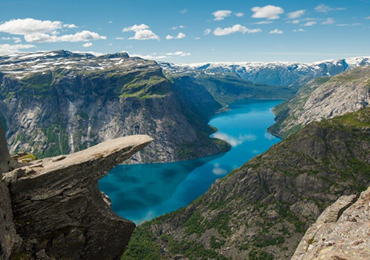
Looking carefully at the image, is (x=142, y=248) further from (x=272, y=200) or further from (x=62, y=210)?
(x=62, y=210)

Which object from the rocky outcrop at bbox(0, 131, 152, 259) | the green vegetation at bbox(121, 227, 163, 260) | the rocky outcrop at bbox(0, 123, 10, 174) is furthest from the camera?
the green vegetation at bbox(121, 227, 163, 260)

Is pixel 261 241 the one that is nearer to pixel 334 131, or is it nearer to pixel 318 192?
pixel 318 192

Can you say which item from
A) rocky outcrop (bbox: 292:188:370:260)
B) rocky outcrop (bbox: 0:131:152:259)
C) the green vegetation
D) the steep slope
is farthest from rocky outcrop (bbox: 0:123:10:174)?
the steep slope

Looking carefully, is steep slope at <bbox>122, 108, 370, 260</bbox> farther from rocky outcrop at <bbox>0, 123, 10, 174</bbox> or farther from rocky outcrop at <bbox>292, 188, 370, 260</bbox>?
rocky outcrop at <bbox>0, 123, 10, 174</bbox>

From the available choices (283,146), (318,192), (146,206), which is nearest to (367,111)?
(283,146)

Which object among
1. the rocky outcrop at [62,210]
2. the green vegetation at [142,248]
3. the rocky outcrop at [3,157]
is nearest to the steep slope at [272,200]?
the green vegetation at [142,248]

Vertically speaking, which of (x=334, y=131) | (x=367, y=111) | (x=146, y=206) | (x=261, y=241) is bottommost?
(x=146, y=206)

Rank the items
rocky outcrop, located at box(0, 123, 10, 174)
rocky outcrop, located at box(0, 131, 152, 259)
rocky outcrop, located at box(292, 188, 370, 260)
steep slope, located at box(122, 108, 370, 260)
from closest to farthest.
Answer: rocky outcrop, located at box(292, 188, 370, 260), rocky outcrop, located at box(0, 131, 152, 259), rocky outcrop, located at box(0, 123, 10, 174), steep slope, located at box(122, 108, 370, 260)
